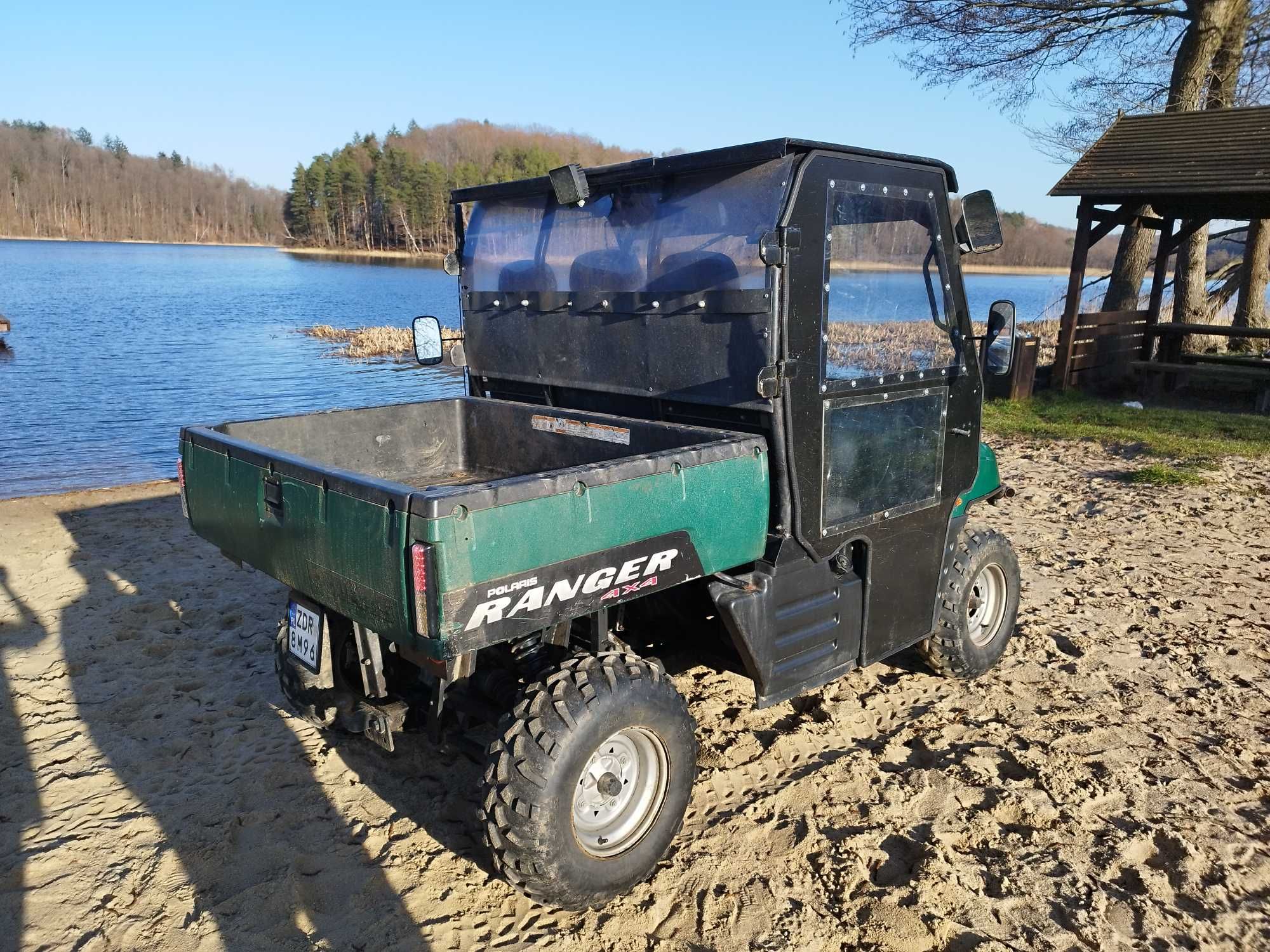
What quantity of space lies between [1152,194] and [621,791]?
11.9 meters

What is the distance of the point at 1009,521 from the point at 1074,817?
14.4 ft

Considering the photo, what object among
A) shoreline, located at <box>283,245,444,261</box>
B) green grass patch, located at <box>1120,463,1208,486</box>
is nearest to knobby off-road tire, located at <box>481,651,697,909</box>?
green grass patch, located at <box>1120,463,1208,486</box>

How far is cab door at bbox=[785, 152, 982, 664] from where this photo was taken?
3389 millimetres

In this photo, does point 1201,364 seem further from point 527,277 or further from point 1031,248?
point 1031,248

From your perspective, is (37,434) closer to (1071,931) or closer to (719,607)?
(719,607)

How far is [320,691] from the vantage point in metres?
3.43

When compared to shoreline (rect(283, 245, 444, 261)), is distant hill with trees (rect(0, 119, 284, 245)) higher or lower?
higher

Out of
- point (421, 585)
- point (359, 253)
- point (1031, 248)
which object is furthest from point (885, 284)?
point (359, 253)

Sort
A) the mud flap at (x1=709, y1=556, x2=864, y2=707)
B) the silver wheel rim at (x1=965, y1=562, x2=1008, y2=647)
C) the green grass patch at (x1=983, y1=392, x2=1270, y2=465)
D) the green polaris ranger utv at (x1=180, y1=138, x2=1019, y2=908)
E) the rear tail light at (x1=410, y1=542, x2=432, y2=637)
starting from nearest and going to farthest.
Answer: the rear tail light at (x1=410, y1=542, x2=432, y2=637) → the green polaris ranger utv at (x1=180, y1=138, x2=1019, y2=908) → the mud flap at (x1=709, y1=556, x2=864, y2=707) → the silver wheel rim at (x1=965, y1=562, x2=1008, y2=647) → the green grass patch at (x1=983, y1=392, x2=1270, y2=465)

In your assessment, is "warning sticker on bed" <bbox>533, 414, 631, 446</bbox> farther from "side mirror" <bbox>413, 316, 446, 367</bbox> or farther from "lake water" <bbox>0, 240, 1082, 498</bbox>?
"lake water" <bbox>0, 240, 1082, 498</bbox>

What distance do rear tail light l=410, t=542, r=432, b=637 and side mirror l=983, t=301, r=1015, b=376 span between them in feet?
8.64

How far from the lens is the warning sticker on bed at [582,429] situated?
3.82 m

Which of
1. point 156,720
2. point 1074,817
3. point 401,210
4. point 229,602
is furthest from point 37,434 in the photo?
point 401,210

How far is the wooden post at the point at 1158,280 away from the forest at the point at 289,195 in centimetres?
6801
